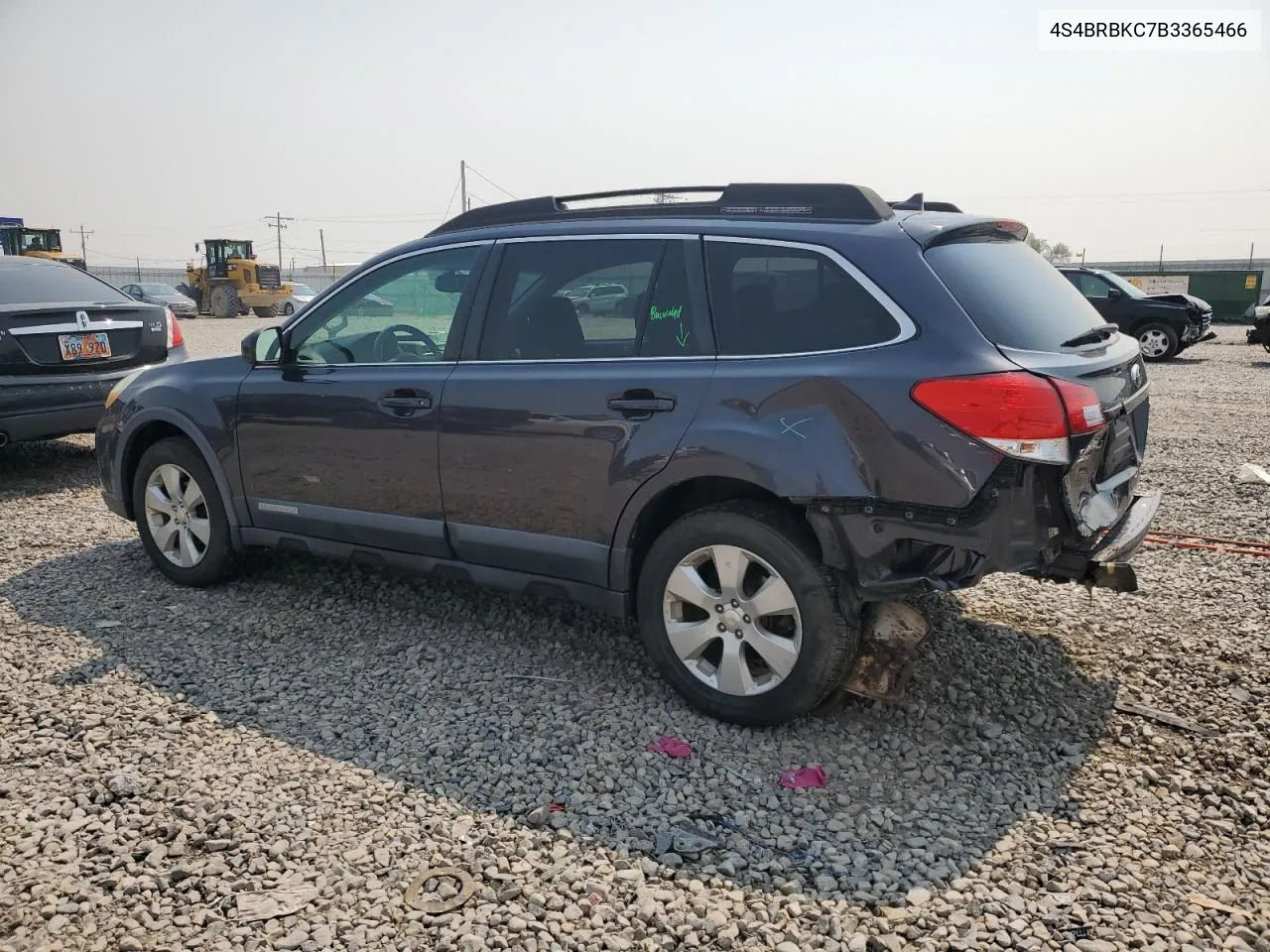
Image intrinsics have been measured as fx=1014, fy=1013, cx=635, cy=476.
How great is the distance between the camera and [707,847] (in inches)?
119

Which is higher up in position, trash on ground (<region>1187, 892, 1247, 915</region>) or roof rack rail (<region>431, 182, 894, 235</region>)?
roof rack rail (<region>431, 182, 894, 235</region>)

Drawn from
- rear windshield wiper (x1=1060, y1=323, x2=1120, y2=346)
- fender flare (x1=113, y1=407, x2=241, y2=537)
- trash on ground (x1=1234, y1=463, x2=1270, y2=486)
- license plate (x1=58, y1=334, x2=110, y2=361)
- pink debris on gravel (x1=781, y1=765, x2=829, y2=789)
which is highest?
license plate (x1=58, y1=334, x2=110, y2=361)

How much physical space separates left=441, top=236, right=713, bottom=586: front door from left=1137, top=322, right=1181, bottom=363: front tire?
1692cm

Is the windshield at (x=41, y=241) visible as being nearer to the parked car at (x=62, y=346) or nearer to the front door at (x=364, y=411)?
the parked car at (x=62, y=346)

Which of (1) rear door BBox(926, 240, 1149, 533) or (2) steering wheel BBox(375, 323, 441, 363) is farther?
(2) steering wheel BBox(375, 323, 441, 363)

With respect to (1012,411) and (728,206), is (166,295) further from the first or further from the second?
(1012,411)

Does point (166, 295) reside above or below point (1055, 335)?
above

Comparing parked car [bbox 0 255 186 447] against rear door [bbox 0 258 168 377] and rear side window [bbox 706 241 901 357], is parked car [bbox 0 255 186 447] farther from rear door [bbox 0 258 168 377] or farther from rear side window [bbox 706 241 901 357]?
rear side window [bbox 706 241 901 357]

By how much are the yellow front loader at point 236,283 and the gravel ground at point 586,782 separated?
131 feet

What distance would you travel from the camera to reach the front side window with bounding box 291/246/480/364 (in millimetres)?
4473

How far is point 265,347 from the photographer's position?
490cm

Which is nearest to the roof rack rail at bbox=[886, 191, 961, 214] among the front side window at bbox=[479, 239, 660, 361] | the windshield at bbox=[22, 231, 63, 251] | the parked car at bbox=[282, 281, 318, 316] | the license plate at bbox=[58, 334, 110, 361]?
the front side window at bbox=[479, 239, 660, 361]

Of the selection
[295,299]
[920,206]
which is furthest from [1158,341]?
[295,299]

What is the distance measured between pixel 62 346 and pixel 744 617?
635 centimetres
